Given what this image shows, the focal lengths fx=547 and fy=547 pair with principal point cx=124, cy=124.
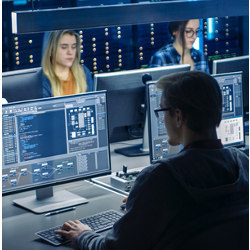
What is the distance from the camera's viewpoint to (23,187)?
86.3 inches

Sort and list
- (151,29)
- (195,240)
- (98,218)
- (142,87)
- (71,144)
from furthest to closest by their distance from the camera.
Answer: (151,29) < (142,87) < (71,144) < (98,218) < (195,240)

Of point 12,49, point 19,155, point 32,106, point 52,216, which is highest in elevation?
point 12,49

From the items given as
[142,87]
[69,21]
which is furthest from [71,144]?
[142,87]

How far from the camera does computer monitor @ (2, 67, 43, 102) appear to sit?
256 centimetres

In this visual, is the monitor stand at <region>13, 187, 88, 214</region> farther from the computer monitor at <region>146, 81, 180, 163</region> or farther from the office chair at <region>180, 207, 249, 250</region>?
the office chair at <region>180, 207, 249, 250</region>

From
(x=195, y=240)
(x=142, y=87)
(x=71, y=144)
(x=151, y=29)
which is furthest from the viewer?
(x=151, y=29)

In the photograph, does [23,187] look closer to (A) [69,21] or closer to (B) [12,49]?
(A) [69,21]

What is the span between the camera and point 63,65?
4379 millimetres

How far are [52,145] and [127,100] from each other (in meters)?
0.81

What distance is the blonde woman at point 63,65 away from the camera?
428 centimetres

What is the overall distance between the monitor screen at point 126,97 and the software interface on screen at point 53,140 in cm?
56

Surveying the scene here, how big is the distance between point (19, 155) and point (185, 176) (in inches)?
34.3

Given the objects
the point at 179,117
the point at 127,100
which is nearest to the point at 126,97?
the point at 127,100

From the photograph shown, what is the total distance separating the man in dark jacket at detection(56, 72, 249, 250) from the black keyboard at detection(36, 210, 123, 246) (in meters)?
0.32
